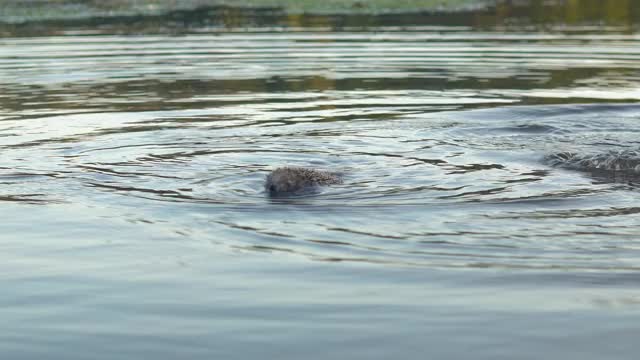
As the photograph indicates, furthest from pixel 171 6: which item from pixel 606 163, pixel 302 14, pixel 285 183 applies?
pixel 285 183

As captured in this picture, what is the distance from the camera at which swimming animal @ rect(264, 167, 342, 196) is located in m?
10.4

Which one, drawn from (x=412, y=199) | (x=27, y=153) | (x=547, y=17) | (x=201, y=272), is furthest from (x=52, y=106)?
(x=547, y=17)

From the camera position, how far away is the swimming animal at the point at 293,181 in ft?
34.1

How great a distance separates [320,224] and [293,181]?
42.3 inches

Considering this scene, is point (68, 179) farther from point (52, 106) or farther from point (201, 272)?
point (52, 106)

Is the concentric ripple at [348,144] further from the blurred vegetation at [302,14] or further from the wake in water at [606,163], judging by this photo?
the blurred vegetation at [302,14]

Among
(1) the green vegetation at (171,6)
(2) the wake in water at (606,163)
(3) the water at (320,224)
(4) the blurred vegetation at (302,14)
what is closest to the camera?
(3) the water at (320,224)

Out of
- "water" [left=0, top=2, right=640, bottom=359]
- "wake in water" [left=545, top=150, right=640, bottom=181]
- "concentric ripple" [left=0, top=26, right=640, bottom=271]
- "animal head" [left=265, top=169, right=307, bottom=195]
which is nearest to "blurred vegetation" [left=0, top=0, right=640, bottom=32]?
"concentric ripple" [left=0, top=26, right=640, bottom=271]

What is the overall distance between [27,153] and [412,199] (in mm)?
4983

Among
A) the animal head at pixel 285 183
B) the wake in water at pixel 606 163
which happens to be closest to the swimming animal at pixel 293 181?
the animal head at pixel 285 183

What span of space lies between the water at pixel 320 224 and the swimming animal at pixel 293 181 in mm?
175

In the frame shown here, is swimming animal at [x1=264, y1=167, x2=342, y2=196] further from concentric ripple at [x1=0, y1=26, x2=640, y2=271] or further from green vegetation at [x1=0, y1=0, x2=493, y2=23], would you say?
green vegetation at [x1=0, y1=0, x2=493, y2=23]

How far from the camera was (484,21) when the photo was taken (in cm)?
3306

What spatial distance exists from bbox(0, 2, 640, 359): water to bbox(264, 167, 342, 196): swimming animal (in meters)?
0.18
